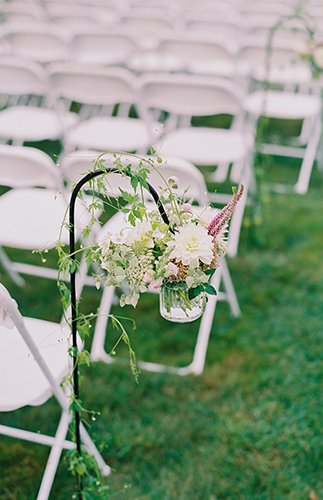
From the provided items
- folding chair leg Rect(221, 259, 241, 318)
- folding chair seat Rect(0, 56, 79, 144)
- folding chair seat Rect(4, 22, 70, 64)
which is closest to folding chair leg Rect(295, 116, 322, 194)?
folding chair leg Rect(221, 259, 241, 318)

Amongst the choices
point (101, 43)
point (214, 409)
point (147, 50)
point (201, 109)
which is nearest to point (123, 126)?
point (201, 109)

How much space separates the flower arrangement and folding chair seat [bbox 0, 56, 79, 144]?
7.50 feet

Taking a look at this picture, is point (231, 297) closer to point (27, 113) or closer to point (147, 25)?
point (27, 113)

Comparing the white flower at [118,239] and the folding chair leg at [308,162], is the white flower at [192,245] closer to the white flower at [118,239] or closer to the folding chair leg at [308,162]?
the white flower at [118,239]

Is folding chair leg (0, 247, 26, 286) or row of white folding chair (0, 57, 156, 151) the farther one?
row of white folding chair (0, 57, 156, 151)

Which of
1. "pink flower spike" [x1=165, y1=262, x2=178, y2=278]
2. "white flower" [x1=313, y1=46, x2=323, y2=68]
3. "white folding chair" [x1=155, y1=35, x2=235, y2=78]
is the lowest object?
"pink flower spike" [x1=165, y1=262, x2=178, y2=278]

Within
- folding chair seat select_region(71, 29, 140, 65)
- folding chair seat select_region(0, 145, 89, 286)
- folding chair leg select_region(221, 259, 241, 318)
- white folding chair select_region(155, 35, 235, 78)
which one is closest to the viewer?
folding chair seat select_region(0, 145, 89, 286)

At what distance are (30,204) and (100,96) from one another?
103 centimetres

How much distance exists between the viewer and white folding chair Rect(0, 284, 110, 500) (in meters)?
1.31

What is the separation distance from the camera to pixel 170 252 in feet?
3.67

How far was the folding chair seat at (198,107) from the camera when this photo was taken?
2635 mm

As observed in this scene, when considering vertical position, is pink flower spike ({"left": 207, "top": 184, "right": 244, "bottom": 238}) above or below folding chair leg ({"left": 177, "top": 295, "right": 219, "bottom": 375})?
above

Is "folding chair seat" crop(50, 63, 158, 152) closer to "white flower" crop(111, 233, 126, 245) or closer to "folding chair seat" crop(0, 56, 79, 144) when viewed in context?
"folding chair seat" crop(0, 56, 79, 144)

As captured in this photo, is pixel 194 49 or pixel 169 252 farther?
pixel 194 49
